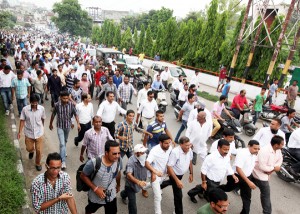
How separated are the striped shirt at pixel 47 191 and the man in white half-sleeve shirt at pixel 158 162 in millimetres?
1394

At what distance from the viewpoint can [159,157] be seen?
164 inches

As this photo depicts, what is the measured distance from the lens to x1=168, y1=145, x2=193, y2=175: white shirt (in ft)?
13.7

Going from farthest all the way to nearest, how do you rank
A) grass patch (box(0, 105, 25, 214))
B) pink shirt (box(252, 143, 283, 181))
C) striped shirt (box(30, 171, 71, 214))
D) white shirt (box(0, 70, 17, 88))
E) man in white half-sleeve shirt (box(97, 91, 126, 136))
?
1. white shirt (box(0, 70, 17, 88))
2. man in white half-sleeve shirt (box(97, 91, 126, 136))
3. pink shirt (box(252, 143, 283, 181))
4. grass patch (box(0, 105, 25, 214))
5. striped shirt (box(30, 171, 71, 214))

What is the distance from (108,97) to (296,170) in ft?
15.4

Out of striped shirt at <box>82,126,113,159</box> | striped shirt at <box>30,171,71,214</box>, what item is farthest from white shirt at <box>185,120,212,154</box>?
striped shirt at <box>30,171,71,214</box>

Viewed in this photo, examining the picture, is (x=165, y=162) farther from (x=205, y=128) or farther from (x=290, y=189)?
(x=290, y=189)

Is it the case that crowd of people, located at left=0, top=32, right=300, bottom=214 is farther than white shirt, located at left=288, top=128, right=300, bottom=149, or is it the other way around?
white shirt, located at left=288, top=128, right=300, bottom=149

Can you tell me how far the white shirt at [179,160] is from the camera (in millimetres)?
4183

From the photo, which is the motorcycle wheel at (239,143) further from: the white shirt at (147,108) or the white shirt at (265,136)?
the white shirt at (147,108)

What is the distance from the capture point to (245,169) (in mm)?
4242

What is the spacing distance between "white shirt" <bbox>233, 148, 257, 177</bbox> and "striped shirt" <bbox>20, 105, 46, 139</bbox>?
3964 mm

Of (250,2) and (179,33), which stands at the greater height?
(250,2)

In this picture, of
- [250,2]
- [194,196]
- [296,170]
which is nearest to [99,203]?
[194,196]

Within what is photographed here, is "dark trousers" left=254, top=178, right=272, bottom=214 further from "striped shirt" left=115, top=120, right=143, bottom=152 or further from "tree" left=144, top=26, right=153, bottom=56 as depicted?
"tree" left=144, top=26, right=153, bottom=56
